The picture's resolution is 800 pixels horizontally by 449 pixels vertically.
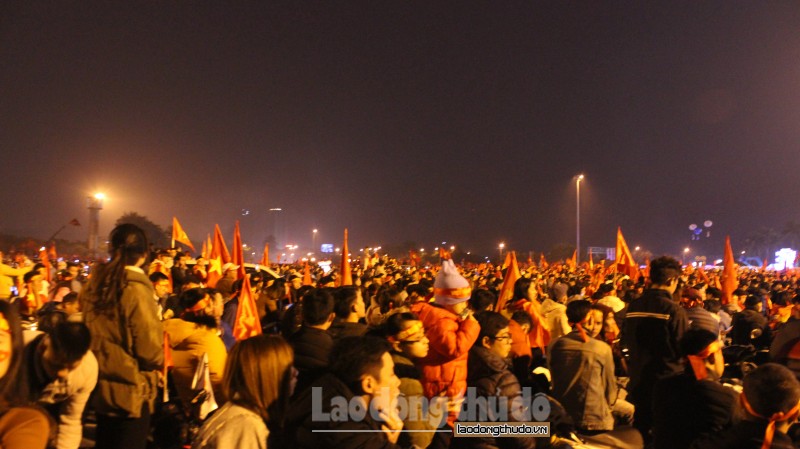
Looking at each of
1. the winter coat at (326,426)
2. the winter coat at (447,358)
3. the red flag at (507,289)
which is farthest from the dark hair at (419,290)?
the winter coat at (326,426)

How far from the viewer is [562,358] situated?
5398 mm

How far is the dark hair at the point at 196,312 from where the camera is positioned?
5.49 metres

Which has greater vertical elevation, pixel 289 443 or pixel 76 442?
pixel 289 443

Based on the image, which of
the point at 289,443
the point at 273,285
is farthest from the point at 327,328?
the point at 273,285

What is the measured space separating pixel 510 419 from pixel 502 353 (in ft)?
2.36

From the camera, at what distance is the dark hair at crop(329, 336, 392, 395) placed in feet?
9.91

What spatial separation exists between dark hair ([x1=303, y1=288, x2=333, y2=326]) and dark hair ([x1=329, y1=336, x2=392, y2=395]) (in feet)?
5.05

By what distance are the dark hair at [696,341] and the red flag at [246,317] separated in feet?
16.6

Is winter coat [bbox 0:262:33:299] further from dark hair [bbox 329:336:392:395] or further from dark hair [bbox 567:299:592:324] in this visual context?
dark hair [bbox 567:299:592:324]

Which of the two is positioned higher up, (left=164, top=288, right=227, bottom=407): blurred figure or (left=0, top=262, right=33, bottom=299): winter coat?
(left=0, top=262, right=33, bottom=299): winter coat

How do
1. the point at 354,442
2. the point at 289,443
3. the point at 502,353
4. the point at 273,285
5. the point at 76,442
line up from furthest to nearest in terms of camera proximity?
the point at 273,285, the point at 502,353, the point at 76,442, the point at 289,443, the point at 354,442

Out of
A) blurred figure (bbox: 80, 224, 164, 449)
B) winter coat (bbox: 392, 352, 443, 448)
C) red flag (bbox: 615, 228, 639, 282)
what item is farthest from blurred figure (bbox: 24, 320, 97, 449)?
red flag (bbox: 615, 228, 639, 282)

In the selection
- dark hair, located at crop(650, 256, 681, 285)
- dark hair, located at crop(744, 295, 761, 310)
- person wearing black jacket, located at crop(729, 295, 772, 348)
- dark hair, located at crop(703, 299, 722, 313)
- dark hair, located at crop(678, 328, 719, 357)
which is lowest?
person wearing black jacket, located at crop(729, 295, 772, 348)

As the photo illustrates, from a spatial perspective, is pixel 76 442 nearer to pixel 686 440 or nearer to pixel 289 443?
pixel 289 443
